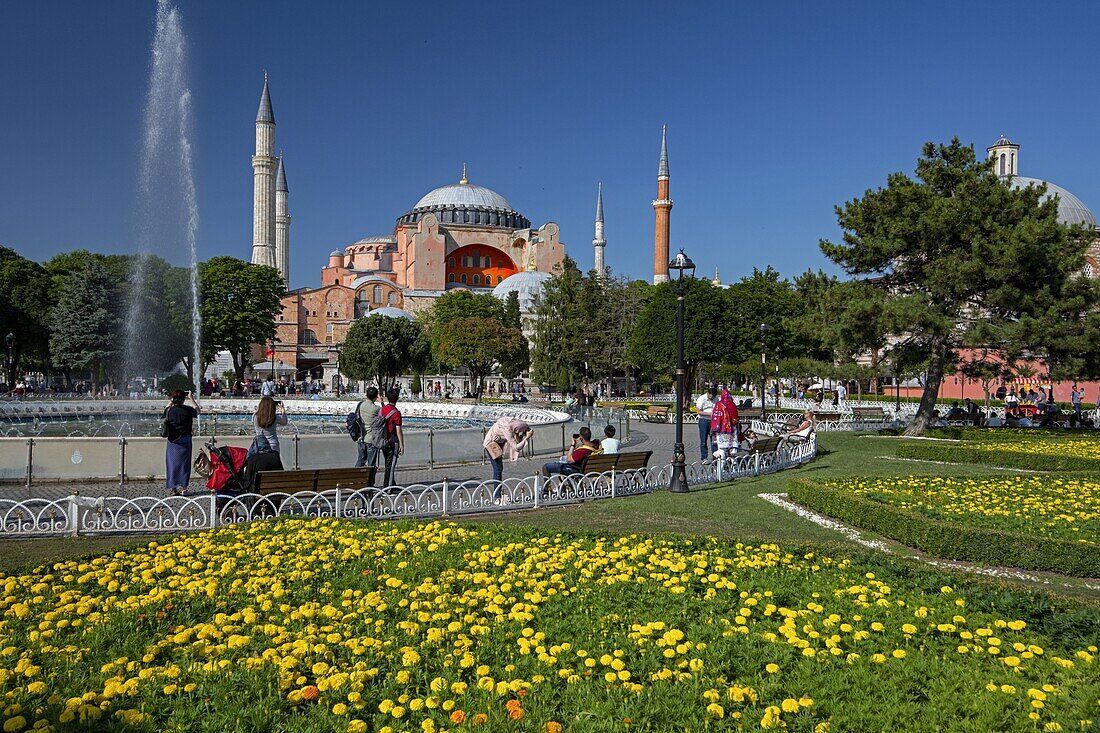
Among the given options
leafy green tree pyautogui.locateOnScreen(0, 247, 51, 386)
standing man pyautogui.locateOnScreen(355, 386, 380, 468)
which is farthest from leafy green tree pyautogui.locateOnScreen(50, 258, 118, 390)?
standing man pyautogui.locateOnScreen(355, 386, 380, 468)

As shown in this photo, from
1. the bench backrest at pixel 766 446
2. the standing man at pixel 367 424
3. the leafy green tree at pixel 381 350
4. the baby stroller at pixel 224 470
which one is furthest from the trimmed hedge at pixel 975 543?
the leafy green tree at pixel 381 350

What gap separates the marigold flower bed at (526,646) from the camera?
3785 millimetres

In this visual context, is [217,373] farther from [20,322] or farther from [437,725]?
[437,725]

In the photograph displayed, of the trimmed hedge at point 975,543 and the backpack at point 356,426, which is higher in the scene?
the backpack at point 356,426

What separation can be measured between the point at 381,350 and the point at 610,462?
3325 cm

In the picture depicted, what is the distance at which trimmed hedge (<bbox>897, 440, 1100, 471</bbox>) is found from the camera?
13.3 meters

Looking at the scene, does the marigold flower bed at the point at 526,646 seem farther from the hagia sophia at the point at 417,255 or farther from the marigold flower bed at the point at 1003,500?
the hagia sophia at the point at 417,255

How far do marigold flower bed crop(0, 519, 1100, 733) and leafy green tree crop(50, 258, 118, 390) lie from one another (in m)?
37.1

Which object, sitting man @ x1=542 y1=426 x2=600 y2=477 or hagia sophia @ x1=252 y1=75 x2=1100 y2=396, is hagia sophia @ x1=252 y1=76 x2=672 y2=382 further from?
sitting man @ x1=542 y1=426 x2=600 y2=477

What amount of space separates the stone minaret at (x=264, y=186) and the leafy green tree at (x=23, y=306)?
23235 millimetres

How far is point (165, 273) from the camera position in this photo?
141 ft

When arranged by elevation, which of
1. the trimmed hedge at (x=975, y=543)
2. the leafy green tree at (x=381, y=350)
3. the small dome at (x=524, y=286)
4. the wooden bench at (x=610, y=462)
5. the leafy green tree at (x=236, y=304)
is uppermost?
the small dome at (x=524, y=286)

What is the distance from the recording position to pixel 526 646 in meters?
4.52

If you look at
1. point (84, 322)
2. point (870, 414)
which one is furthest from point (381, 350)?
point (870, 414)
